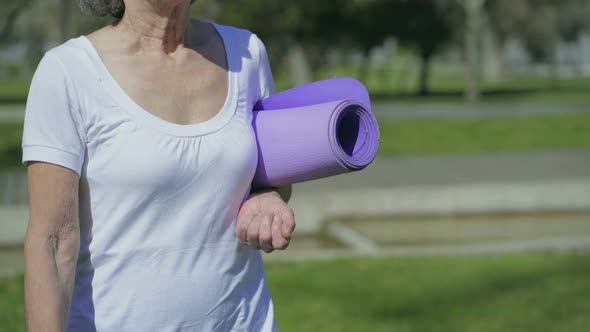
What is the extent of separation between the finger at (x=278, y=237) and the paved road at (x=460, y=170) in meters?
8.69

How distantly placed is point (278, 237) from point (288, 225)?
0.04m

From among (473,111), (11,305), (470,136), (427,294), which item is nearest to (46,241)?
(11,305)

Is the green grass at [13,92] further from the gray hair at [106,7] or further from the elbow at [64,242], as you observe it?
the elbow at [64,242]

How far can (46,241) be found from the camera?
1887 millimetres

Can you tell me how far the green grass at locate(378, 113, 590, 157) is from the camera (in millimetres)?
16281

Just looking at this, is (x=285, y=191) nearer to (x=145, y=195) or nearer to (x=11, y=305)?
(x=145, y=195)

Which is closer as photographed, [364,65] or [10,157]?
[10,157]

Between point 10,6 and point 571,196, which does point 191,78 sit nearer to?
point 571,196

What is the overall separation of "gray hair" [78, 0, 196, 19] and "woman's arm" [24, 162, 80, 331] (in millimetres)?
401

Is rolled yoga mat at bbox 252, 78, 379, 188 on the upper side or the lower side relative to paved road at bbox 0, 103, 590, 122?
upper

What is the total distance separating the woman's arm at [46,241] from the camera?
1870 millimetres

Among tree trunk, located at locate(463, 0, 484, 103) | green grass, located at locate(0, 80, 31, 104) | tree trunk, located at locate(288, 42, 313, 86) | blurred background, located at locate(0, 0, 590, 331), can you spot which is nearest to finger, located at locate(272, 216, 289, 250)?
blurred background, located at locate(0, 0, 590, 331)

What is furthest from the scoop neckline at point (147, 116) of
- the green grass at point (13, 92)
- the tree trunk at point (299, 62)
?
the tree trunk at point (299, 62)

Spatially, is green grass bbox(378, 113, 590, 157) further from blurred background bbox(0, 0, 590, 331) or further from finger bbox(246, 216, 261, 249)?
finger bbox(246, 216, 261, 249)
